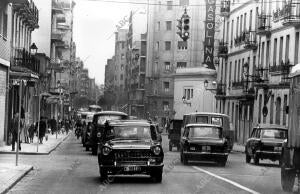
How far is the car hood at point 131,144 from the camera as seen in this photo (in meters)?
20.2

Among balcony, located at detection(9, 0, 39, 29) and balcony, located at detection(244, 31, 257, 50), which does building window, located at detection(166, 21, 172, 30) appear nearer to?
balcony, located at detection(244, 31, 257, 50)

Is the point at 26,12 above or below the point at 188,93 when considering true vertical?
above

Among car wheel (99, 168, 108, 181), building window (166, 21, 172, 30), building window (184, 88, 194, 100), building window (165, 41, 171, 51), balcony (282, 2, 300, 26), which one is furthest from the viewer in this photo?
building window (166, 21, 172, 30)

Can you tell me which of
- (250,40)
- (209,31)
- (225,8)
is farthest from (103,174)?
(225,8)

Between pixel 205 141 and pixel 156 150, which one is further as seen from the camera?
pixel 205 141

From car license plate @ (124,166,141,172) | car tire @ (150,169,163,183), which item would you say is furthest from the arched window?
car license plate @ (124,166,141,172)

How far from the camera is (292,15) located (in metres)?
48.1

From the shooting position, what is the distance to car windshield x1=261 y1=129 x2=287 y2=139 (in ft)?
107

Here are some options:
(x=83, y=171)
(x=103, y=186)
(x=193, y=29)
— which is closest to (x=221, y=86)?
(x=193, y=29)

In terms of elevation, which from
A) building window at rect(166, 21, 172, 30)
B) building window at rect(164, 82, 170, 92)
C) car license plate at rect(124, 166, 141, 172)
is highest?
building window at rect(166, 21, 172, 30)

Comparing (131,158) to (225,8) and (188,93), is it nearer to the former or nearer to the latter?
(225,8)

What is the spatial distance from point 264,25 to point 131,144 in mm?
37487

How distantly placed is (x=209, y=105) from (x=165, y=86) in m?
22.7

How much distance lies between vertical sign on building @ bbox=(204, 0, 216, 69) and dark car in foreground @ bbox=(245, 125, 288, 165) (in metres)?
37.3
